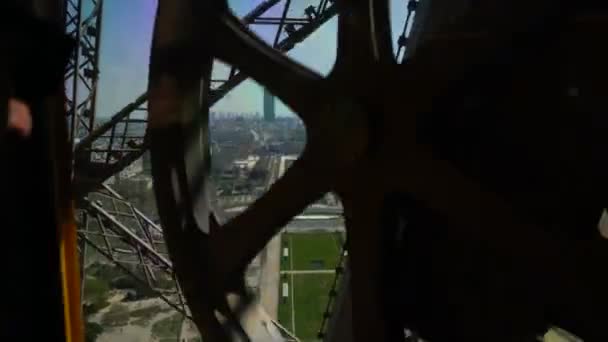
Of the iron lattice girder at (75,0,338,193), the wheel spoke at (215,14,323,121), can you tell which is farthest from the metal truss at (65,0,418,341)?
the wheel spoke at (215,14,323,121)

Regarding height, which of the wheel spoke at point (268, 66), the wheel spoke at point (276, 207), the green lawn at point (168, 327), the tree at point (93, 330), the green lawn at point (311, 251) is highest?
the wheel spoke at point (268, 66)

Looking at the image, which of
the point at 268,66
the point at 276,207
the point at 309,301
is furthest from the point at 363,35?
the point at 309,301

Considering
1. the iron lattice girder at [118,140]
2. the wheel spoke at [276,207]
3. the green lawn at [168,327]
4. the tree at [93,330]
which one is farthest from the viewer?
the green lawn at [168,327]

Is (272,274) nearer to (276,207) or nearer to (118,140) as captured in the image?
(118,140)

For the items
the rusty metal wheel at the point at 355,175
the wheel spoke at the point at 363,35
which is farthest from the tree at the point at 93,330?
the wheel spoke at the point at 363,35

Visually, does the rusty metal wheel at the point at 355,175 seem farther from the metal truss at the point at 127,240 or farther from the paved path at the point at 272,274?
the metal truss at the point at 127,240

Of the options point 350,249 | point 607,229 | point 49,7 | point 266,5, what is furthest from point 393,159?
point 266,5

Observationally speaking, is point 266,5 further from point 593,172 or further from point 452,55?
point 593,172
